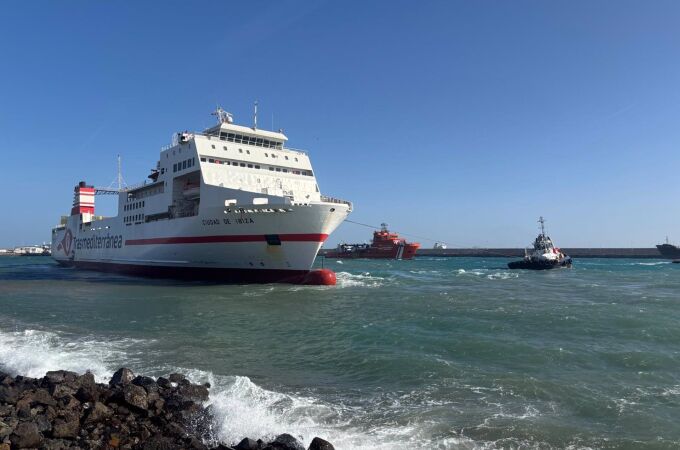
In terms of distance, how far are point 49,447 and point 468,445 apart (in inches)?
200

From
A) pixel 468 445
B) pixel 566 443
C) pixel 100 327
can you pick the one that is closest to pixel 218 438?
pixel 468 445

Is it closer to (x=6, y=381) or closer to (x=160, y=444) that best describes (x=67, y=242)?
(x=6, y=381)

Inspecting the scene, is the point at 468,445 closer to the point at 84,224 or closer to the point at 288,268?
the point at 288,268

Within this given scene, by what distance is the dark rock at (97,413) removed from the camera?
20.2ft

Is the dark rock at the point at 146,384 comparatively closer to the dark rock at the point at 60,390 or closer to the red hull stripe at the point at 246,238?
the dark rock at the point at 60,390

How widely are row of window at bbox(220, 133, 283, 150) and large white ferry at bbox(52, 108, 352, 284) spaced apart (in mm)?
66

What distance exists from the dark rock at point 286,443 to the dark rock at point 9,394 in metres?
4.03

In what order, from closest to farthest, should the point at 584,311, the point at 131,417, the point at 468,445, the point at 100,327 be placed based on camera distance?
Result: the point at 468,445, the point at 131,417, the point at 100,327, the point at 584,311

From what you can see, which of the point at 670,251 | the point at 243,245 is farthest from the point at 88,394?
the point at 670,251

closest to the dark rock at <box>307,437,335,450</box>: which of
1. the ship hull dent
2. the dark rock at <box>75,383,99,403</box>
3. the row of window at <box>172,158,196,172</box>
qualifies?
the dark rock at <box>75,383,99,403</box>

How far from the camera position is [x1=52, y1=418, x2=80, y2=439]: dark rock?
568cm

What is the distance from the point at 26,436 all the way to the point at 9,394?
1.99 m

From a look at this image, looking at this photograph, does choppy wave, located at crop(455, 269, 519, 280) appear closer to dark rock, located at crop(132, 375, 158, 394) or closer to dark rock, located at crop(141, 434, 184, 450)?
dark rock, located at crop(132, 375, 158, 394)

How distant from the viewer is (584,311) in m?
17.5
